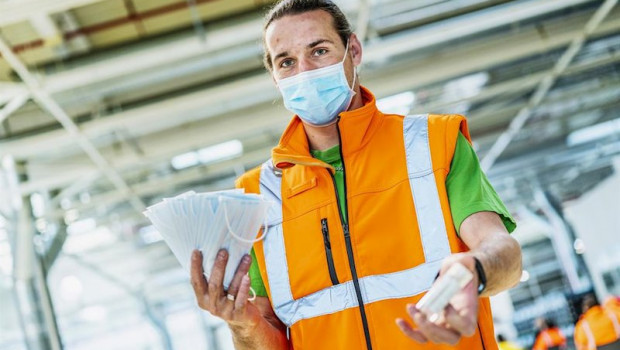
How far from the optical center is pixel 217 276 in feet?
5.16

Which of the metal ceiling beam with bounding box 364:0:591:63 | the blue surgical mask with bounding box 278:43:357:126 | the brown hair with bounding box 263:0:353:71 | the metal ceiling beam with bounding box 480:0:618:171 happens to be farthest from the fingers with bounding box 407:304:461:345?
the metal ceiling beam with bounding box 480:0:618:171

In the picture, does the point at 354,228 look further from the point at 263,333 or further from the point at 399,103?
the point at 399,103

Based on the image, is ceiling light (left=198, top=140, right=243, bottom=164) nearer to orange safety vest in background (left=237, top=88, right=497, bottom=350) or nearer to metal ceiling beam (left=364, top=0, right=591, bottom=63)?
metal ceiling beam (left=364, top=0, right=591, bottom=63)

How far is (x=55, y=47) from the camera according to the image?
9062 mm

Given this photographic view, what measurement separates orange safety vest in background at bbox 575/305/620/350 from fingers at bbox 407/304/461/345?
8.78 m

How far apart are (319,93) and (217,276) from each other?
2.21 feet

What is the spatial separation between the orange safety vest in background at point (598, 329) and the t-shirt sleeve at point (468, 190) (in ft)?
27.1

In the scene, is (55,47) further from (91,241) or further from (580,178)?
(580,178)

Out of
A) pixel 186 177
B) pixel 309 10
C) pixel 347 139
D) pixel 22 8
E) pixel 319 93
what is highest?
pixel 22 8

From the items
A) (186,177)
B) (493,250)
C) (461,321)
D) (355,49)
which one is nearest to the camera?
(461,321)

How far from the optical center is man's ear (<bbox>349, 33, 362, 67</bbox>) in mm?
2186

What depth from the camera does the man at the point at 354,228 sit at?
68.2 inches

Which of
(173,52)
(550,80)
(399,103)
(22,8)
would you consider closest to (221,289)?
(22,8)

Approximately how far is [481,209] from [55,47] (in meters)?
8.23
